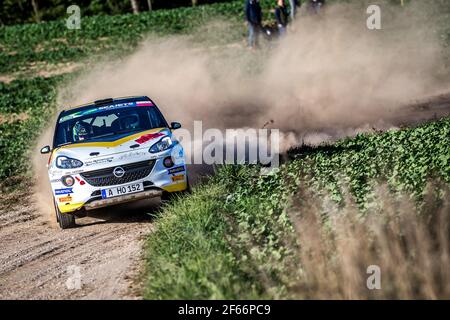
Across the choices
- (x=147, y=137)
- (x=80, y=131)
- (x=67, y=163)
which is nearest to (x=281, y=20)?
(x=80, y=131)

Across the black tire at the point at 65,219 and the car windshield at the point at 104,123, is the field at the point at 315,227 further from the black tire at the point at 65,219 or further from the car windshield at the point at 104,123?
the car windshield at the point at 104,123

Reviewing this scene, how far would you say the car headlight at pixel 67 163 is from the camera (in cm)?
1068

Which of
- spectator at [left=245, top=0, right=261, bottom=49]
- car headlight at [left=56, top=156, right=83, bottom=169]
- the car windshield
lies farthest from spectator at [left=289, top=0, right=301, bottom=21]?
car headlight at [left=56, top=156, right=83, bottom=169]

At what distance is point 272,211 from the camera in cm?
877

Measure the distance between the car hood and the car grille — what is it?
0.09 m

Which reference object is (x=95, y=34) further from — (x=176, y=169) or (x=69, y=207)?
(x=176, y=169)

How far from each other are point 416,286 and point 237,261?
189 cm

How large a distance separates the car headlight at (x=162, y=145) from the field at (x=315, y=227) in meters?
0.84

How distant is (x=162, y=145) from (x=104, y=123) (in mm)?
1437

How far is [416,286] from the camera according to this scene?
6008 millimetres

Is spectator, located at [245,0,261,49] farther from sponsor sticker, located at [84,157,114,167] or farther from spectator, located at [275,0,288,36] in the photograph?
sponsor sticker, located at [84,157,114,167]

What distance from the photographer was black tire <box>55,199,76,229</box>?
11.1 metres

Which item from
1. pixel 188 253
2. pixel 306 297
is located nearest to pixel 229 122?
pixel 188 253

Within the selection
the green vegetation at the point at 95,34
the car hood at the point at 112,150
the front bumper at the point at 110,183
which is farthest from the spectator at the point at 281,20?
the front bumper at the point at 110,183
